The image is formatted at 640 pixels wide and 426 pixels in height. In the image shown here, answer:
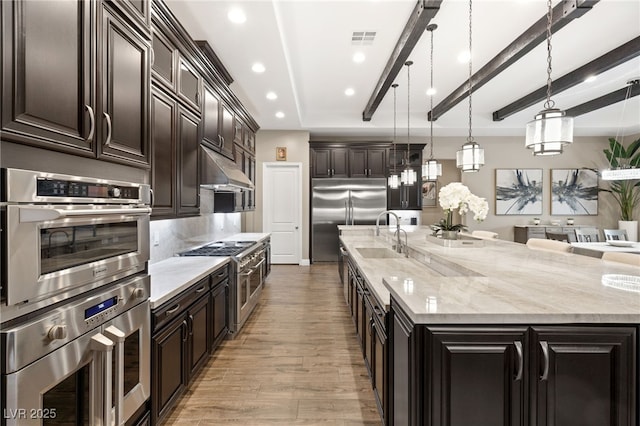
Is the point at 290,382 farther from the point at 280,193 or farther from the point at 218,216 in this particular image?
the point at 280,193

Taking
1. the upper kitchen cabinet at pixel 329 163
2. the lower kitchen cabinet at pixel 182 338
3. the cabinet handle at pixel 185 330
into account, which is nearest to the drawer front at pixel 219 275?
the lower kitchen cabinet at pixel 182 338

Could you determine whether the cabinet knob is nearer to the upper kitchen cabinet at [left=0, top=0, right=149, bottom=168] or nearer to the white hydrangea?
the upper kitchen cabinet at [left=0, top=0, right=149, bottom=168]

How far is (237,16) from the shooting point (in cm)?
284

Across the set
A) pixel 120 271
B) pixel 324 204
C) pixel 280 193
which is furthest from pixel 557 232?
pixel 120 271

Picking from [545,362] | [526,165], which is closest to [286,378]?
[545,362]

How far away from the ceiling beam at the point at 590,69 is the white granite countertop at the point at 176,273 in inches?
213

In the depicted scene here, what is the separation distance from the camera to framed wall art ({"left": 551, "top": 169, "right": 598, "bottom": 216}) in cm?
764

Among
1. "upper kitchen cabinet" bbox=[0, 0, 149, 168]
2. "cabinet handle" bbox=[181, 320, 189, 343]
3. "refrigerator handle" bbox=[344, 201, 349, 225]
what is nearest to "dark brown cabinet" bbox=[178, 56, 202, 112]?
"upper kitchen cabinet" bbox=[0, 0, 149, 168]

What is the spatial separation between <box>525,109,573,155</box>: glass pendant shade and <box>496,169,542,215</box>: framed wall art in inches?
259

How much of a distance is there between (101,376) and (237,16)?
9.72 feet

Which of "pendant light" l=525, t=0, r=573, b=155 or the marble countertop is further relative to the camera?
"pendant light" l=525, t=0, r=573, b=155

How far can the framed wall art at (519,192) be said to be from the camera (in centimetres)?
773

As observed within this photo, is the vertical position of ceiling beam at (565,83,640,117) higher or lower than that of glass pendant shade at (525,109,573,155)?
higher

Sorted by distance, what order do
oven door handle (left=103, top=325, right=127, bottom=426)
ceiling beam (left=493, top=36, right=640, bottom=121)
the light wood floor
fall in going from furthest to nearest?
ceiling beam (left=493, top=36, right=640, bottom=121) < the light wood floor < oven door handle (left=103, top=325, right=127, bottom=426)
